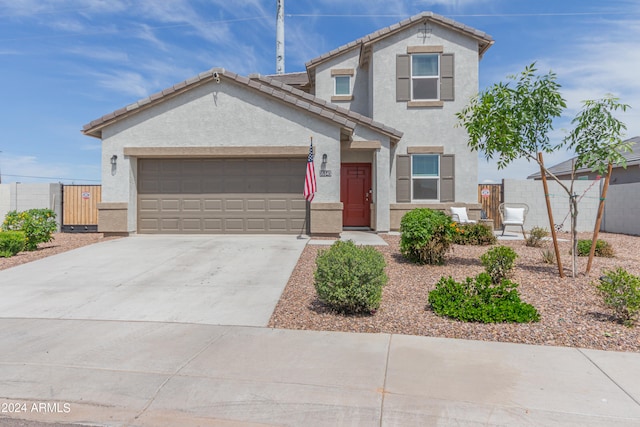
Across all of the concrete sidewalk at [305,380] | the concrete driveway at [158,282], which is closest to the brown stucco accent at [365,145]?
the concrete driveway at [158,282]

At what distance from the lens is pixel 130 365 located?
4.00m

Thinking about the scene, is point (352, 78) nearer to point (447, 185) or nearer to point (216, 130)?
point (447, 185)

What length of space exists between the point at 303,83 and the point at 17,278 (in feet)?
45.0

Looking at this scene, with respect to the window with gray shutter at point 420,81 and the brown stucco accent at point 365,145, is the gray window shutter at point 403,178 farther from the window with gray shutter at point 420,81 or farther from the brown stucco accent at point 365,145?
the window with gray shutter at point 420,81

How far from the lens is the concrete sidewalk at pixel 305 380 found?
10.4 feet

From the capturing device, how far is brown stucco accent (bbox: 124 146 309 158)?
1212cm

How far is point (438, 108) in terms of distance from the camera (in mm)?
14461

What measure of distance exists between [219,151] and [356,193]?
17.1 feet

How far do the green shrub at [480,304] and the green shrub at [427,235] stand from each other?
7.30 feet

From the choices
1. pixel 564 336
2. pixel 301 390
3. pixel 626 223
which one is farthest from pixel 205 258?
pixel 626 223

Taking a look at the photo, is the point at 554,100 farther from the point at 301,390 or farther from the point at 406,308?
the point at 301,390

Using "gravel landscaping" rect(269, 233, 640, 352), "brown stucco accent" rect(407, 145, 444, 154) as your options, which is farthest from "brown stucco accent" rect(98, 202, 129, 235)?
"brown stucco accent" rect(407, 145, 444, 154)

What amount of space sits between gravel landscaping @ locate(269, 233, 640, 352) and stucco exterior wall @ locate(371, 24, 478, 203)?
6.41 m

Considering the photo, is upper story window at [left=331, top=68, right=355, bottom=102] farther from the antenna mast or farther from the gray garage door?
the antenna mast
